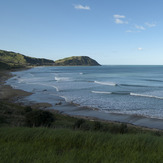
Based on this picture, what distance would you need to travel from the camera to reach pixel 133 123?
17.8 metres

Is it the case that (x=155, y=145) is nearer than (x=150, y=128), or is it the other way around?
(x=155, y=145)

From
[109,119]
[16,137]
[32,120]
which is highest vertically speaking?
[16,137]

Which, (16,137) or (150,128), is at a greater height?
(16,137)

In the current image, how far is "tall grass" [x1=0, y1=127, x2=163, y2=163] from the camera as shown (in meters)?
3.71

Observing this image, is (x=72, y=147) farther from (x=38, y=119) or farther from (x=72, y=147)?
(x=38, y=119)

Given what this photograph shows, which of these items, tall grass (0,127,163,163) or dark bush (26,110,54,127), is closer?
tall grass (0,127,163,163)

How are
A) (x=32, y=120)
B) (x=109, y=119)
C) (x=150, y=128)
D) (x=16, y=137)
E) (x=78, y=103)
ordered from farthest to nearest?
(x=78, y=103) < (x=109, y=119) < (x=150, y=128) < (x=32, y=120) < (x=16, y=137)

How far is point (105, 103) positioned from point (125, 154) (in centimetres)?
2287

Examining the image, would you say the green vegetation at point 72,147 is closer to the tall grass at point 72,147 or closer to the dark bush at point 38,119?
the tall grass at point 72,147

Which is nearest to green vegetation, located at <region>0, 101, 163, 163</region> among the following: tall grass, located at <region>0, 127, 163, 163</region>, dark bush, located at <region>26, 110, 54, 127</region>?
tall grass, located at <region>0, 127, 163, 163</region>

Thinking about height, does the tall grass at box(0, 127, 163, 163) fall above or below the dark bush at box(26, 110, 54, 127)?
above

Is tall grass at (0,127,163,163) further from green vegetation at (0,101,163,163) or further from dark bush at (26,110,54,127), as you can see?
dark bush at (26,110,54,127)

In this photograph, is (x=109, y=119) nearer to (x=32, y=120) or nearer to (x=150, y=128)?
(x=150, y=128)

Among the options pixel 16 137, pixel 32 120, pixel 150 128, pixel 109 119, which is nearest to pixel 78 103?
pixel 109 119
